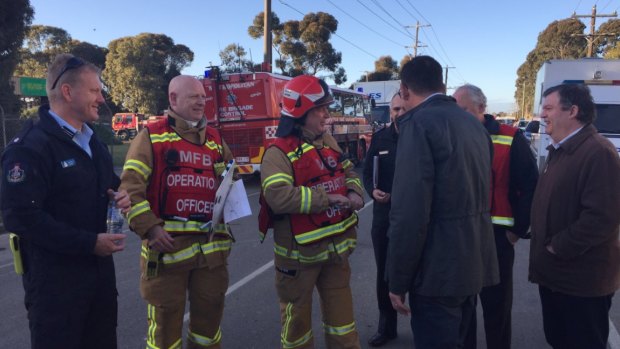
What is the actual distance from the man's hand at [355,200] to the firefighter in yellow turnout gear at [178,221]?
0.85 m

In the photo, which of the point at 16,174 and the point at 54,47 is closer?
the point at 16,174

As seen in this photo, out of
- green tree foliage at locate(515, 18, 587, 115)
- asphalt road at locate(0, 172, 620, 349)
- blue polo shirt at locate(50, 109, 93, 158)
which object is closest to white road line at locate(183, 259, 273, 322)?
asphalt road at locate(0, 172, 620, 349)

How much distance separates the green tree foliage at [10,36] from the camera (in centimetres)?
1691

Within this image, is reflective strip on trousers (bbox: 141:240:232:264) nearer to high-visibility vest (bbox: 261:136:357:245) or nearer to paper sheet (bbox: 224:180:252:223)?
paper sheet (bbox: 224:180:252:223)

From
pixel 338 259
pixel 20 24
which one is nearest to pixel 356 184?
pixel 338 259

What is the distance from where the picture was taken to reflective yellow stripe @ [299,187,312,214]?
2732mm

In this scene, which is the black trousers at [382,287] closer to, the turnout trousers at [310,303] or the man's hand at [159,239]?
the turnout trousers at [310,303]

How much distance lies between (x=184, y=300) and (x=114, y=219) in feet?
2.25

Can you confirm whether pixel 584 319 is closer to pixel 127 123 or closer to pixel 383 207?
pixel 383 207

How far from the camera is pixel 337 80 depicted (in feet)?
134

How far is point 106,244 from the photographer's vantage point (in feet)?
7.65

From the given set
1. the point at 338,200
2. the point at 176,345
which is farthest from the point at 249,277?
the point at 338,200

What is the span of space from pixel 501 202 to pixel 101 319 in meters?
2.66

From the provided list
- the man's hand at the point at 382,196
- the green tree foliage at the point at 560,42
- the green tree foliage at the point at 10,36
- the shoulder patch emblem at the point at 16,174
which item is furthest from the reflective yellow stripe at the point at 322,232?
the green tree foliage at the point at 560,42
